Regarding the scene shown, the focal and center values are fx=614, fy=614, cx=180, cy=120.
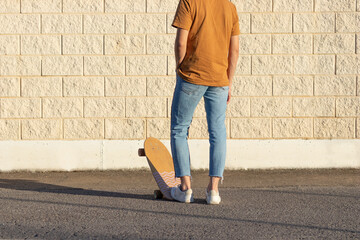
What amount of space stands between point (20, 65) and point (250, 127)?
3142 millimetres

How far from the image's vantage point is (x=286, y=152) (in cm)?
809

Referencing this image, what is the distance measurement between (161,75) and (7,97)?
205 centimetres

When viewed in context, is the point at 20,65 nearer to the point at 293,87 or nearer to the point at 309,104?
the point at 293,87

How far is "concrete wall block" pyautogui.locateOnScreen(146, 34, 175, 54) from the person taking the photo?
8.09m

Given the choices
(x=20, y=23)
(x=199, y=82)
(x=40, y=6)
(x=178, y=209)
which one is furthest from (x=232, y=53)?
→ (x=20, y=23)

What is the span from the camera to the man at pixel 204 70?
529 centimetres

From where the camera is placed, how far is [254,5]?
8109 millimetres

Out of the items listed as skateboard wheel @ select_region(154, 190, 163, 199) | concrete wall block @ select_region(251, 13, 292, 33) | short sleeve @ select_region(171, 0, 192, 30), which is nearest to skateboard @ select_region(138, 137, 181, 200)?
skateboard wheel @ select_region(154, 190, 163, 199)

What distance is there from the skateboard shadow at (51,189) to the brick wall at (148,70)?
97cm

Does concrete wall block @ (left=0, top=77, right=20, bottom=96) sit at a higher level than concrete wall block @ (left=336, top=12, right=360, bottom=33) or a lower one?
lower

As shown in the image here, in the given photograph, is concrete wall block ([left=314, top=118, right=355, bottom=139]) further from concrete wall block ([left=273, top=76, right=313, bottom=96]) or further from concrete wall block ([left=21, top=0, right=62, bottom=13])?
concrete wall block ([left=21, top=0, right=62, bottom=13])

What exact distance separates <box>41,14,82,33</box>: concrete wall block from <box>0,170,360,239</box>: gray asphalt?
1.94 m

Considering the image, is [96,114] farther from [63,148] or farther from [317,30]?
[317,30]

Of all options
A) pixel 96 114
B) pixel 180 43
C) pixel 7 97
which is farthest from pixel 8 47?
pixel 180 43
